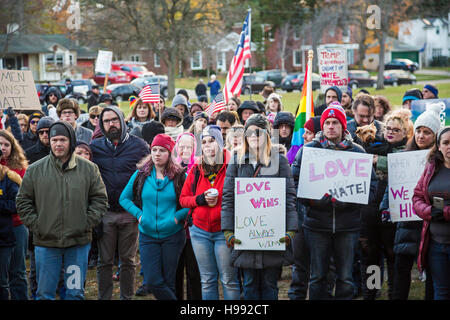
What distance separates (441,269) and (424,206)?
1.94 ft

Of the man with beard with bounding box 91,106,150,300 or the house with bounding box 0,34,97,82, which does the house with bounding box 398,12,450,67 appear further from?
the man with beard with bounding box 91,106,150,300

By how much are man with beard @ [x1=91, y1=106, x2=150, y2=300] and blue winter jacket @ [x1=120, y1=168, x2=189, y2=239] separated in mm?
626

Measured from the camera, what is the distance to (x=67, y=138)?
580 centimetres

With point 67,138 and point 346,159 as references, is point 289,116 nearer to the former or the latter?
point 346,159

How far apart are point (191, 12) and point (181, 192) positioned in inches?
1438

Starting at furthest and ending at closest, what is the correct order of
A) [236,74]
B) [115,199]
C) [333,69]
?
[236,74]
[333,69]
[115,199]

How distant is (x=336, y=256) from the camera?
5.95m

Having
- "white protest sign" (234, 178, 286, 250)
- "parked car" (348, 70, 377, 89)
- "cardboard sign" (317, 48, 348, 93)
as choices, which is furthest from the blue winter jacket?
"parked car" (348, 70, 377, 89)

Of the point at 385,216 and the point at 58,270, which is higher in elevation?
the point at 385,216

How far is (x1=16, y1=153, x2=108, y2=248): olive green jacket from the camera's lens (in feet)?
18.6

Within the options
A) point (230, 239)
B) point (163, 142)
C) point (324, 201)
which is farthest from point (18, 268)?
point (324, 201)

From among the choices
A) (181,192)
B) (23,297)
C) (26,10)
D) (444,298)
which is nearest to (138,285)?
(23,297)

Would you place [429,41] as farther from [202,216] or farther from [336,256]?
[202,216]
